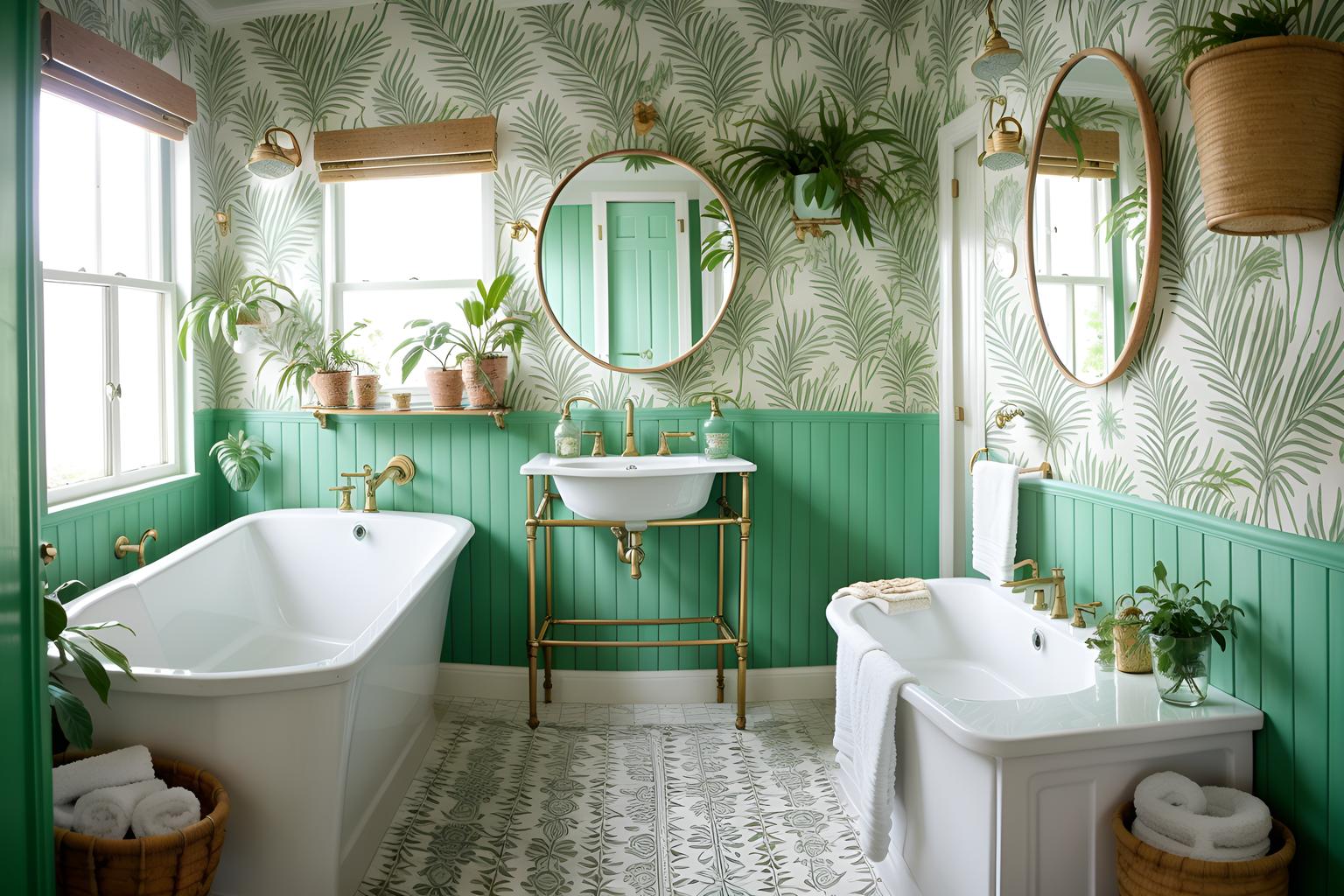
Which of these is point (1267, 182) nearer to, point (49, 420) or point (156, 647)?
point (156, 647)

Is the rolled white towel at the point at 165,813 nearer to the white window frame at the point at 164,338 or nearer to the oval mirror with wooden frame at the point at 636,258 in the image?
the white window frame at the point at 164,338

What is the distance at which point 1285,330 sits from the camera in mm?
1609

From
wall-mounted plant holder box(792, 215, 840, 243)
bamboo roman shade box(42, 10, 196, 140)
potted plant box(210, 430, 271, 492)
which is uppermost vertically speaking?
bamboo roman shade box(42, 10, 196, 140)

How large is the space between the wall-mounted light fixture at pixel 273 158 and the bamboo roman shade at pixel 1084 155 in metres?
2.62

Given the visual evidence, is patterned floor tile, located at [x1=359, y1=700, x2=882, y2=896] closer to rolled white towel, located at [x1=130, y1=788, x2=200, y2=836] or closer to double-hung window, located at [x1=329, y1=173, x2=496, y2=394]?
rolled white towel, located at [x1=130, y1=788, x2=200, y2=836]

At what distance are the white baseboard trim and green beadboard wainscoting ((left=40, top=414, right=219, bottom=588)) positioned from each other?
112cm

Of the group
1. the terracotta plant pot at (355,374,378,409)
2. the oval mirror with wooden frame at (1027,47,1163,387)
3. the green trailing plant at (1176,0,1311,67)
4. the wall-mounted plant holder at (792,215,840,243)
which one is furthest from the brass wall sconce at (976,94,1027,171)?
the terracotta plant pot at (355,374,378,409)

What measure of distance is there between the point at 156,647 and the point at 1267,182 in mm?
2891

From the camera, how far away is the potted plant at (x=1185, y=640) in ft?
5.47

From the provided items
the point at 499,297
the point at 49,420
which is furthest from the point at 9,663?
the point at 499,297

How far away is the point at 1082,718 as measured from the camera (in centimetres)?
163

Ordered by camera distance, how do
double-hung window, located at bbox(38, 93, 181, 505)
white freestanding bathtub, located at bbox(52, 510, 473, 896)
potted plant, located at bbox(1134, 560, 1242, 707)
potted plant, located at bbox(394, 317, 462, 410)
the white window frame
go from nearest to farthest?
potted plant, located at bbox(1134, 560, 1242, 707)
white freestanding bathtub, located at bbox(52, 510, 473, 896)
double-hung window, located at bbox(38, 93, 181, 505)
the white window frame
potted plant, located at bbox(394, 317, 462, 410)

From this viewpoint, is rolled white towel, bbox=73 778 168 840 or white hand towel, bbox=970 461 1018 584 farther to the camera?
white hand towel, bbox=970 461 1018 584

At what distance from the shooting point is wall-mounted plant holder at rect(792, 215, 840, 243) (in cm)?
309
